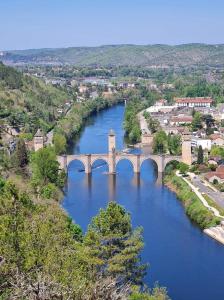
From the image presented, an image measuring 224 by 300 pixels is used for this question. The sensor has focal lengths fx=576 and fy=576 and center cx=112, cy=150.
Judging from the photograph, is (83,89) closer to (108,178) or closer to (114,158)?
(114,158)

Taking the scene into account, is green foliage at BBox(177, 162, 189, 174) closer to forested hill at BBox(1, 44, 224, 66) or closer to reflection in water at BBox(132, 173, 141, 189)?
reflection in water at BBox(132, 173, 141, 189)

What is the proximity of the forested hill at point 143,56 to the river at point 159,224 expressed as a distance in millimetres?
106327

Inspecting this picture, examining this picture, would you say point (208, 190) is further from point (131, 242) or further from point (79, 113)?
point (79, 113)

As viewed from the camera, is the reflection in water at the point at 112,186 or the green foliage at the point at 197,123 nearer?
the reflection in water at the point at 112,186

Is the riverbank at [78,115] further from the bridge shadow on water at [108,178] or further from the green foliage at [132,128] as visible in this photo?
the bridge shadow on water at [108,178]

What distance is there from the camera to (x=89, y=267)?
34.1 feet

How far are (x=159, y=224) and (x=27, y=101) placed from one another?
1158 inches

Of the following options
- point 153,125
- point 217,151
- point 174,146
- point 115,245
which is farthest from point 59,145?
point 115,245

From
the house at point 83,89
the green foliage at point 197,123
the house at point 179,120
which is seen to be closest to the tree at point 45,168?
the green foliage at point 197,123

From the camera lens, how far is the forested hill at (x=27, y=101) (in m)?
40.5

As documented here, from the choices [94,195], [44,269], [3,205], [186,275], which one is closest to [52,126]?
[94,195]

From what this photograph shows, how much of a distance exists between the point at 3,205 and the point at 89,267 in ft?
8.68

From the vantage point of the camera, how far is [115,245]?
11.9 metres

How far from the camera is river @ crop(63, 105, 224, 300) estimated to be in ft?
52.7
